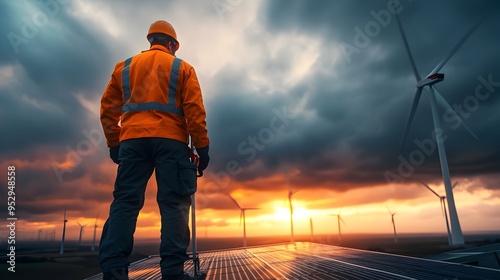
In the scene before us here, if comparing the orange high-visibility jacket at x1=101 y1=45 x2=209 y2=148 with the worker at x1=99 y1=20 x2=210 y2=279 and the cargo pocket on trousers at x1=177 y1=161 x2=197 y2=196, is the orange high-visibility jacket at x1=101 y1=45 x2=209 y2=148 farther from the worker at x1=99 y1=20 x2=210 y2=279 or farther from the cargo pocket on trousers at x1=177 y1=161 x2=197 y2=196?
the cargo pocket on trousers at x1=177 y1=161 x2=197 y2=196

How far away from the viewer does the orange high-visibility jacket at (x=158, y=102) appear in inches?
162

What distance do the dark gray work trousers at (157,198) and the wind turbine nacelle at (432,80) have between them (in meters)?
43.2

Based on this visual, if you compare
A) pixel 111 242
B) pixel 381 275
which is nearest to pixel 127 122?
pixel 111 242

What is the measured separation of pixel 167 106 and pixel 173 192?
1230 mm

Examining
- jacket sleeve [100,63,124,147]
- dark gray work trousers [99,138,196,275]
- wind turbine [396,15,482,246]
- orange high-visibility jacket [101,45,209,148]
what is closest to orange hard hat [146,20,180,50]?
orange high-visibility jacket [101,45,209,148]

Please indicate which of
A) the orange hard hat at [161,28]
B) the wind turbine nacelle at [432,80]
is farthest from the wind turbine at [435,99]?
the orange hard hat at [161,28]

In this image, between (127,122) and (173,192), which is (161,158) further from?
(127,122)

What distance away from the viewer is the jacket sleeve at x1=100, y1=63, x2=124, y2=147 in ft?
15.1

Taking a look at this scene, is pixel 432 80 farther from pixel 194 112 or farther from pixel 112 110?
pixel 112 110

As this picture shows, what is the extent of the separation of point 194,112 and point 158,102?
1.72 ft

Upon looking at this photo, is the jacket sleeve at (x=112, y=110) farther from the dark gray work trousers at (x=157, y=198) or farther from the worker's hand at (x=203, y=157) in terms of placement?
the worker's hand at (x=203, y=157)

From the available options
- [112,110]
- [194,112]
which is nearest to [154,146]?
[194,112]

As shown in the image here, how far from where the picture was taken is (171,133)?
412 cm

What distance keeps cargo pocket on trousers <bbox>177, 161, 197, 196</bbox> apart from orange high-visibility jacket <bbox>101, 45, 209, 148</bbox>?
409 millimetres
